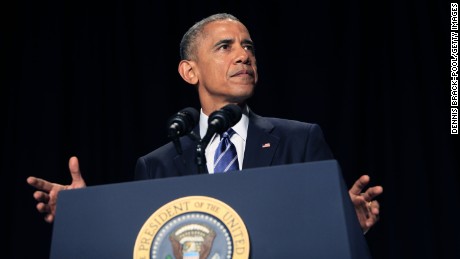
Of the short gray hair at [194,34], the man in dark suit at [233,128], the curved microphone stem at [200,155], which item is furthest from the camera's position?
the short gray hair at [194,34]

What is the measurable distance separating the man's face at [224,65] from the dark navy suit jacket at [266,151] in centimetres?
15

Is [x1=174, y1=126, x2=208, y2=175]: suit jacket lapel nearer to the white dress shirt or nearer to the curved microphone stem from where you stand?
the white dress shirt

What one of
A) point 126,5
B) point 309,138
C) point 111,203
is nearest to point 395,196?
point 309,138

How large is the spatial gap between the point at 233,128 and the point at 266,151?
191mm

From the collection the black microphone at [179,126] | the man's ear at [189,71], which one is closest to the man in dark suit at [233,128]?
the man's ear at [189,71]

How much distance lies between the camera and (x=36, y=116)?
3789mm

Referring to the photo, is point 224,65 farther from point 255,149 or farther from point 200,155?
point 200,155

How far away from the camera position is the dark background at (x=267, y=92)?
11.4ft

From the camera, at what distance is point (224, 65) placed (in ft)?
7.86

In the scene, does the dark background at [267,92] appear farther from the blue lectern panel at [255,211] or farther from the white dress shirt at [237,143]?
the blue lectern panel at [255,211]

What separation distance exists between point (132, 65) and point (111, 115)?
32 cm

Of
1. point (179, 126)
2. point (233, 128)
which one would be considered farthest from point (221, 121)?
point (233, 128)

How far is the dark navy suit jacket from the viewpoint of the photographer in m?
2.08

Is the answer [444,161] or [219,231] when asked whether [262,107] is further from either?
[219,231]
